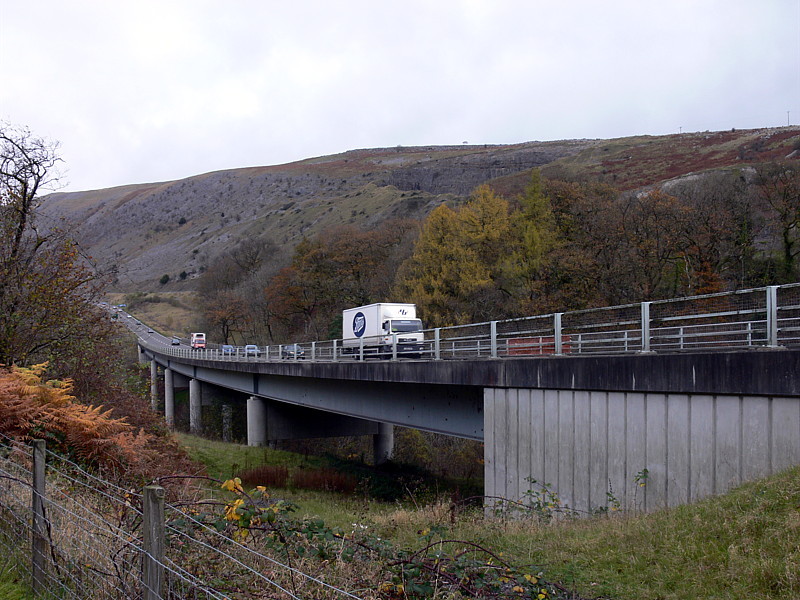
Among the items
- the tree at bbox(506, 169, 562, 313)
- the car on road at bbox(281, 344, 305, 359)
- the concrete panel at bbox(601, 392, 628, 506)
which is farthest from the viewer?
the tree at bbox(506, 169, 562, 313)

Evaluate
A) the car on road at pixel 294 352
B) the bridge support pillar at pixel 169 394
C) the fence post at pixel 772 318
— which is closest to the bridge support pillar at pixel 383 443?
the car on road at pixel 294 352

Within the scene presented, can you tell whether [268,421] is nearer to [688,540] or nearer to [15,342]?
[15,342]

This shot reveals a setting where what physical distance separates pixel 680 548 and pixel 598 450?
4.42m

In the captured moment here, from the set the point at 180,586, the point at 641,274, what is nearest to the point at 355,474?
the point at 641,274

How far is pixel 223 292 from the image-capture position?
3014 inches

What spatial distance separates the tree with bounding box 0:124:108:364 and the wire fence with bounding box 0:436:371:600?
9735mm

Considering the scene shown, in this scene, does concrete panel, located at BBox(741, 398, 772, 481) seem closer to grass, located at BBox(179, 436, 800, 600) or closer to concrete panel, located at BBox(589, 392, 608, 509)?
grass, located at BBox(179, 436, 800, 600)

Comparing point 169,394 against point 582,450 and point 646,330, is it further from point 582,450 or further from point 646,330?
point 646,330

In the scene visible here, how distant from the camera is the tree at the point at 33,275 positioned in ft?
51.8

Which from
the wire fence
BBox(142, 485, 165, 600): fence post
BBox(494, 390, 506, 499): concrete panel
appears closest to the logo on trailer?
BBox(494, 390, 506, 499): concrete panel

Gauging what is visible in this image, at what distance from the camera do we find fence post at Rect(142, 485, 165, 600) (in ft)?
13.8

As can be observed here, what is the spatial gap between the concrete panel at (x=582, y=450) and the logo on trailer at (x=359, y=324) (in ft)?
69.8

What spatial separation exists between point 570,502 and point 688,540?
4.95m

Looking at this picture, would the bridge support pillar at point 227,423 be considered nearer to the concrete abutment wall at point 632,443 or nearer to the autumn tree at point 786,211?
the autumn tree at point 786,211
